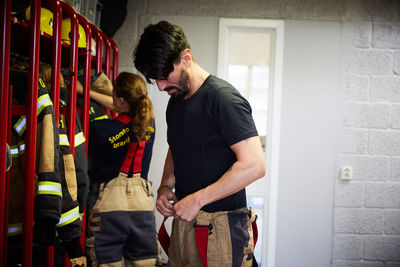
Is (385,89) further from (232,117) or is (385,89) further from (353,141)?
(232,117)

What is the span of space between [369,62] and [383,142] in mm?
639

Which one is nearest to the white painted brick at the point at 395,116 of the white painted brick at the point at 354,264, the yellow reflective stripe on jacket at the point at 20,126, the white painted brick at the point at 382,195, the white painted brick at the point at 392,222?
the white painted brick at the point at 382,195

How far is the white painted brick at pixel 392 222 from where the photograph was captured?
2850 millimetres

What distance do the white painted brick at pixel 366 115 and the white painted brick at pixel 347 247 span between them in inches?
35.0

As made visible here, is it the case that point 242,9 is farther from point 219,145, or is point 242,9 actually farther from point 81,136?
point 219,145

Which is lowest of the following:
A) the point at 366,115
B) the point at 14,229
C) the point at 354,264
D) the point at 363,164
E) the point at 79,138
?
the point at 354,264

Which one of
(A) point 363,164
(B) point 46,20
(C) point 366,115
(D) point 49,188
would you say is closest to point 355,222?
(A) point 363,164

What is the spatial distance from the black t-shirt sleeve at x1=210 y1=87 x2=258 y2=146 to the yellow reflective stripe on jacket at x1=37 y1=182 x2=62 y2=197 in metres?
0.68

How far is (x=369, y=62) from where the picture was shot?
9.30ft

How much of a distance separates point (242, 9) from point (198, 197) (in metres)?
2.07

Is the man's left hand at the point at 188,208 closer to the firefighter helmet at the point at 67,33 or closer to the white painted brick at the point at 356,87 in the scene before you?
the firefighter helmet at the point at 67,33

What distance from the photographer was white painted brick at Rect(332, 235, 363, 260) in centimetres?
284

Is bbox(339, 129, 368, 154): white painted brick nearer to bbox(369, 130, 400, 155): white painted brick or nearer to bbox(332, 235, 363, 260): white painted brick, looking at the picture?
bbox(369, 130, 400, 155): white painted brick

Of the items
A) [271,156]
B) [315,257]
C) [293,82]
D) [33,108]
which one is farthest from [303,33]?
[33,108]
